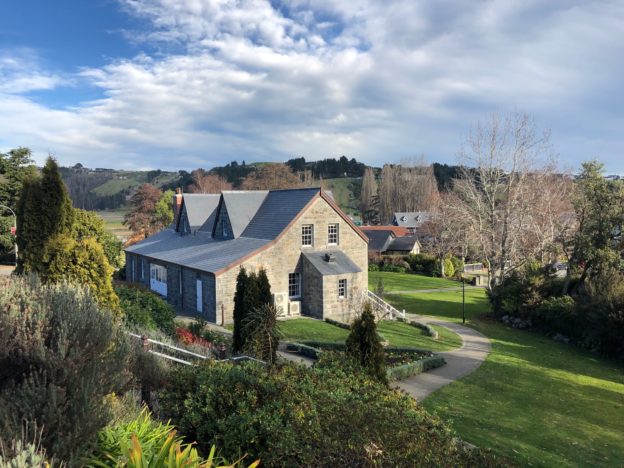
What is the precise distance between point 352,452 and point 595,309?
2291 cm

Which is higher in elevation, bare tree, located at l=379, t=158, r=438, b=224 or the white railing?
bare tree, located at l=379, t=158, r=438, b=224

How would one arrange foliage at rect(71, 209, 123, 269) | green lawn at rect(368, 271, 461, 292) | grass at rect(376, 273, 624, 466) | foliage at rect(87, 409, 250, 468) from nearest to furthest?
1. foliage at rect(87, 409, 250, 468)
2. grass at rect(376, 273, 624, 466)
3. foliage at rect(71, 209, 123, 269)
4. green lawn at rect(368, 271, 461, 292)

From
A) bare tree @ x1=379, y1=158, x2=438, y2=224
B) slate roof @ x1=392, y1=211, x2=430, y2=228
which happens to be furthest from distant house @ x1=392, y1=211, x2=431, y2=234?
bare tree @ x1=379, y1=158, x2=438, y2=224

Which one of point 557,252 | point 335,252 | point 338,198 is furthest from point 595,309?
point 338,198

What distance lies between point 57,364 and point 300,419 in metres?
3.19

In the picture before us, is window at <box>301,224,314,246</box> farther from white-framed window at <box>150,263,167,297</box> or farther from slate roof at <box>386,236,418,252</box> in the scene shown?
slate roof at <box>386,236,418,252</box>

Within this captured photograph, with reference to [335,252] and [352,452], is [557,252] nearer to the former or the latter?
[335,252]

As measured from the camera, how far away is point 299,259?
28703mm

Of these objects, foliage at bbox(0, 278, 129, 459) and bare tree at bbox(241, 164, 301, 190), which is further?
bare tree at bbox(241, 164, 301, 190)

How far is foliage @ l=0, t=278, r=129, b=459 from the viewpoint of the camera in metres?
5.03

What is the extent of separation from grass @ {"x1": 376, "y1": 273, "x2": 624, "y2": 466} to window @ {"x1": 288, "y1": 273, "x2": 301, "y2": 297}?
38.7 feet

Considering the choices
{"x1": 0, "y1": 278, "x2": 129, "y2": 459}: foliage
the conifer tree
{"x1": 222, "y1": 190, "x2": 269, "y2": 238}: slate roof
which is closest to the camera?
{"x1": 0, "y1": 278, "x2": 129, "y2": 459}: foliage

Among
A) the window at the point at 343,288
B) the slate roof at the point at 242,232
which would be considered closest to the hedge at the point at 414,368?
the window at the point at 343,288

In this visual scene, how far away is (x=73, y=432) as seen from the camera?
16.5 ft
